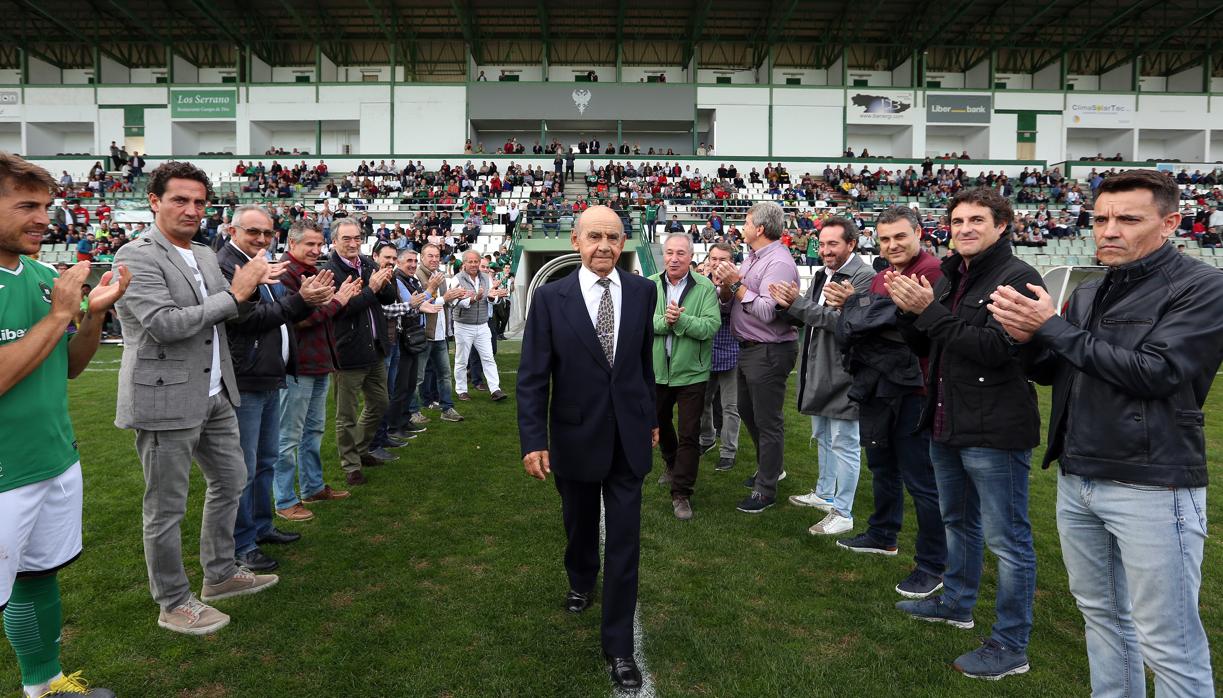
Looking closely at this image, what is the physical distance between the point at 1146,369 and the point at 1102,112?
4592cm

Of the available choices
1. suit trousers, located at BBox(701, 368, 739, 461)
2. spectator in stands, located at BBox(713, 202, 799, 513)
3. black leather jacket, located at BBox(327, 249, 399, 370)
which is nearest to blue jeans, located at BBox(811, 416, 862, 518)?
spectator in stands, located at BBox(713, 202, 799, 513)

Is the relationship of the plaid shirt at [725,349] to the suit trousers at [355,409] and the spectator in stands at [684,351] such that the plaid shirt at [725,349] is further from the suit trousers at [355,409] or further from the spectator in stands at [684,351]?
the suit trousers at [355,409]

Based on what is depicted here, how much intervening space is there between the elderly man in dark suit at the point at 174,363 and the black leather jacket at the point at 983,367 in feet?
10.5

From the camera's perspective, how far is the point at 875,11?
34.3m

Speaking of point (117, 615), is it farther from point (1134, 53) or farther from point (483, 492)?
point (1134, 53)

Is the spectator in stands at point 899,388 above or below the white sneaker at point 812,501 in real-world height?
above

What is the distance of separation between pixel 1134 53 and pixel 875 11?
15.3 m

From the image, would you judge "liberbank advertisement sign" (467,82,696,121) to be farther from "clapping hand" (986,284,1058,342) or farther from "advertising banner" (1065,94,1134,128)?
"clapping hand" (986,284,1058,342)

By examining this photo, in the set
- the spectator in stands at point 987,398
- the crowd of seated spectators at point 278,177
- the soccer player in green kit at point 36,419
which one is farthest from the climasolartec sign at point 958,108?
the soccer player in green kit at point 36,419

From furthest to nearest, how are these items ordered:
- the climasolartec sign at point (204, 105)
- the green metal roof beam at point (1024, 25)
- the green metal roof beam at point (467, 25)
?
the climasolartec sign at point (204, 105)
the green metal roof beam at point (467, 25)
the green metal roof beam at point (1024, 25)

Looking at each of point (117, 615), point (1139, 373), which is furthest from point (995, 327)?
point (117, 615)

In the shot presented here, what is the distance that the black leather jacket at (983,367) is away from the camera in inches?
111

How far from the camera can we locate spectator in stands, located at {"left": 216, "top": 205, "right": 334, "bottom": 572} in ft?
12.4

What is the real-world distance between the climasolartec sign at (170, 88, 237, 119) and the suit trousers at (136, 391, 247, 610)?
129 feet
